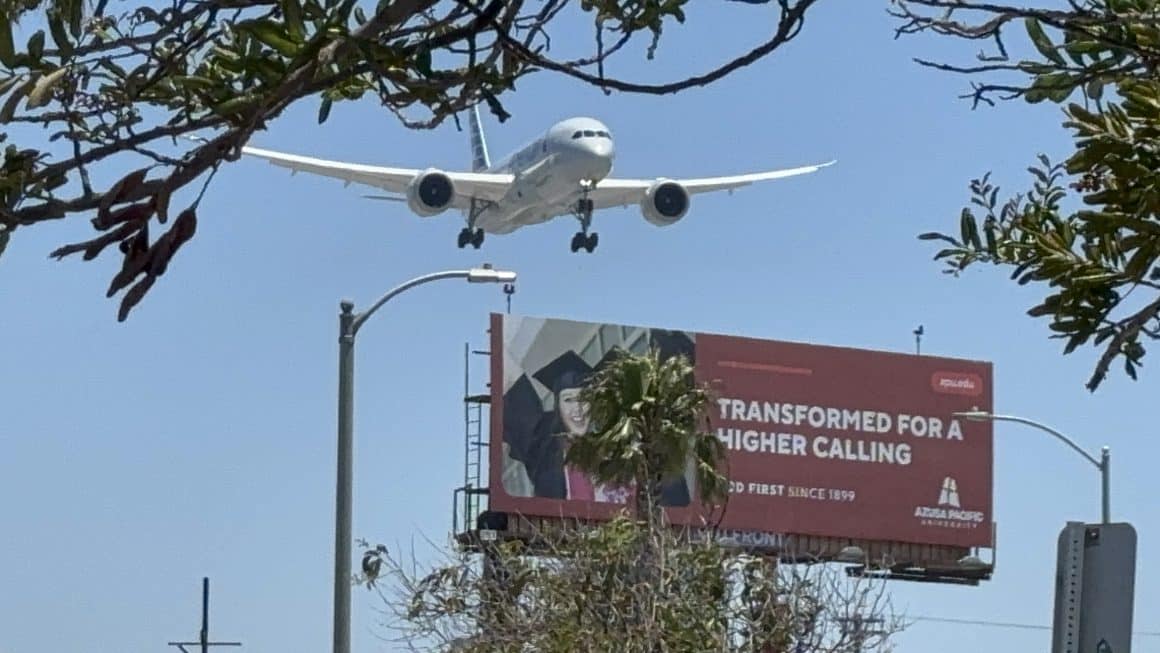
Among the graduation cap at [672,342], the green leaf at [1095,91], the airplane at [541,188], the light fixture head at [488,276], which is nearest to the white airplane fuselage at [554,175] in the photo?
the airplane at [541,188]

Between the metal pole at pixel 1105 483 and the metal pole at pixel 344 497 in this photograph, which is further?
the metal pole at pixel 1105 483

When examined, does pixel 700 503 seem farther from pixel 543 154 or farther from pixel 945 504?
pixel 945 504

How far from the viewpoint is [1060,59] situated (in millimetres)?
6531

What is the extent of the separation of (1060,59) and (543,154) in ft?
159

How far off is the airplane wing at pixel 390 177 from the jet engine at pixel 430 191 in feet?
2.61

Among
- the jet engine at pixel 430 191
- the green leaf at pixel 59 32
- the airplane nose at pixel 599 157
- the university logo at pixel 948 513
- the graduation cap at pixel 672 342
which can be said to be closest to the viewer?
the green leaf at pixel 59 32

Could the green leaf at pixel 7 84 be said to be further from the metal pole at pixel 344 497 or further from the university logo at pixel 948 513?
the university logo at pixel 948 513

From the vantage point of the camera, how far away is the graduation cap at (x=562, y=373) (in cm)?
6400

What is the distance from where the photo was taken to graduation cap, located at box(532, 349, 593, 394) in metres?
64.0

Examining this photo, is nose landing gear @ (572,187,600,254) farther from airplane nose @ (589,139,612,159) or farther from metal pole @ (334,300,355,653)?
metal pole @ (334,300,355,653)

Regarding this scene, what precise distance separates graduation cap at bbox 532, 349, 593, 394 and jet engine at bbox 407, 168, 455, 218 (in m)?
9.79

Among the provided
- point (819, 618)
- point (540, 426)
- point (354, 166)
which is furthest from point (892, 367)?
point (819, 618)

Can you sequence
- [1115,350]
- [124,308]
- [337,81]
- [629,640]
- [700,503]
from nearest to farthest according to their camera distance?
[124,308]
[337,81]
[1115,350]
[629,640]
[700,503]

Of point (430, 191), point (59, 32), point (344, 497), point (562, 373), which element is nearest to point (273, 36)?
point (59, 32)
